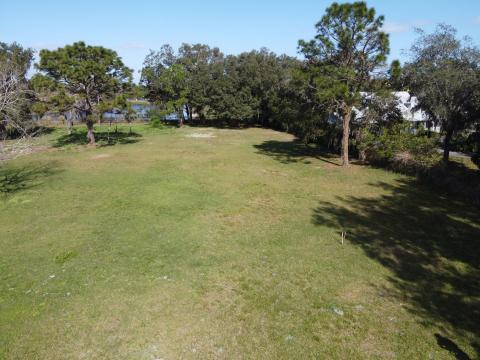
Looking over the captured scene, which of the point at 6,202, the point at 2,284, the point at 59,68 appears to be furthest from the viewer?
the point at 59,68

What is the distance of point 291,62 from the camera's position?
4119 centimetres

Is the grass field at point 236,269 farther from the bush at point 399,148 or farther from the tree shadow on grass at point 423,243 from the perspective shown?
the bush at point 399,148

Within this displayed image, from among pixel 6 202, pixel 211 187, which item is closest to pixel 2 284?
pixel 6 202

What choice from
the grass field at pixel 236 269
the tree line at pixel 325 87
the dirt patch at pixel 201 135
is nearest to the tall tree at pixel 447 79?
the tree line at pixel 325 87

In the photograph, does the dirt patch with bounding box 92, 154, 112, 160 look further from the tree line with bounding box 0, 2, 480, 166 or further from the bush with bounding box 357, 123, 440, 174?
the bush with bounding box 357, 123, 440, 174

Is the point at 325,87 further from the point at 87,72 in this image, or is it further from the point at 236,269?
the point at 87,72

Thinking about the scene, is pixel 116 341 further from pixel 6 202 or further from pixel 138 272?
pixel 6 202

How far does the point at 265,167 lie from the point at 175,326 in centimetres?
1605

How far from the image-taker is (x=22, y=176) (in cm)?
2005

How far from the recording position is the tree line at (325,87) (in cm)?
1928

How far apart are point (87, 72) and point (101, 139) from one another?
8.85 meters

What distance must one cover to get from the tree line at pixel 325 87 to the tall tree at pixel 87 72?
0.27 ft

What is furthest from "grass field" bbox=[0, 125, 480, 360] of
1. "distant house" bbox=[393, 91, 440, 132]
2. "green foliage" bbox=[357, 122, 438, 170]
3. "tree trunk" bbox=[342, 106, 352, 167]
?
"distant house" bbox=[393, 91, 440, 132]

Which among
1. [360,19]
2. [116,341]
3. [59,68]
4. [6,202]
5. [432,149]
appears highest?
[360,19]
